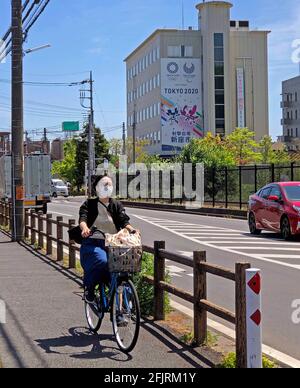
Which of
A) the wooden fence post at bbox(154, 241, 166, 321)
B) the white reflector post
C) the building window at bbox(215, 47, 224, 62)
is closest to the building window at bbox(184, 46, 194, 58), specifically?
the building window at bbox(215, 47, 224, 62)

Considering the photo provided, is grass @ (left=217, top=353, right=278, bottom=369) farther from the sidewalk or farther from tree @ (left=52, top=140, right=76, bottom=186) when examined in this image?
tree @ (left=52, top=140, right=76, bottom=186)

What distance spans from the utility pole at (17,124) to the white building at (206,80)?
233 feet

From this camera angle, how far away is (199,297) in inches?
270

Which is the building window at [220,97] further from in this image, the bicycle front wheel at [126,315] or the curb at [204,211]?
the bicycle front wheel at [126,315]

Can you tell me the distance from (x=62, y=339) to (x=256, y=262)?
7123 mm

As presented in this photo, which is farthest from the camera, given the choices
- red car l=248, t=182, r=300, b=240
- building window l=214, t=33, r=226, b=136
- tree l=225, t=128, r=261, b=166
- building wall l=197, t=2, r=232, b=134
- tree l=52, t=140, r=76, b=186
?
tree l=52, t=140, r=76, b=186

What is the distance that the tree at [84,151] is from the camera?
298 feet

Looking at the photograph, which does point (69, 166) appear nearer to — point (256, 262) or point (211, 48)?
point (211, 48)

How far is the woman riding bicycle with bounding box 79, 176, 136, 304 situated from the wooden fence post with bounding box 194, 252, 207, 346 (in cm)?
86

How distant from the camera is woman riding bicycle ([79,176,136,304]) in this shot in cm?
718

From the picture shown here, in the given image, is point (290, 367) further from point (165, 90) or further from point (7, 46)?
point (165, 90)

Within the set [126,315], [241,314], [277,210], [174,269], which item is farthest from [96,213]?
[277,210]

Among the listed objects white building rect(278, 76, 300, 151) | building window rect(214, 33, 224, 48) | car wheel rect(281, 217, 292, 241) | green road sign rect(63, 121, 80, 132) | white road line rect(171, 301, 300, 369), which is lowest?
white road line rect(171, 301, 300, 369)

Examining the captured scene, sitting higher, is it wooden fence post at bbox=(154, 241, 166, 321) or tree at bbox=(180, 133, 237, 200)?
tree at bbox=(180, 133, 237, 200)
